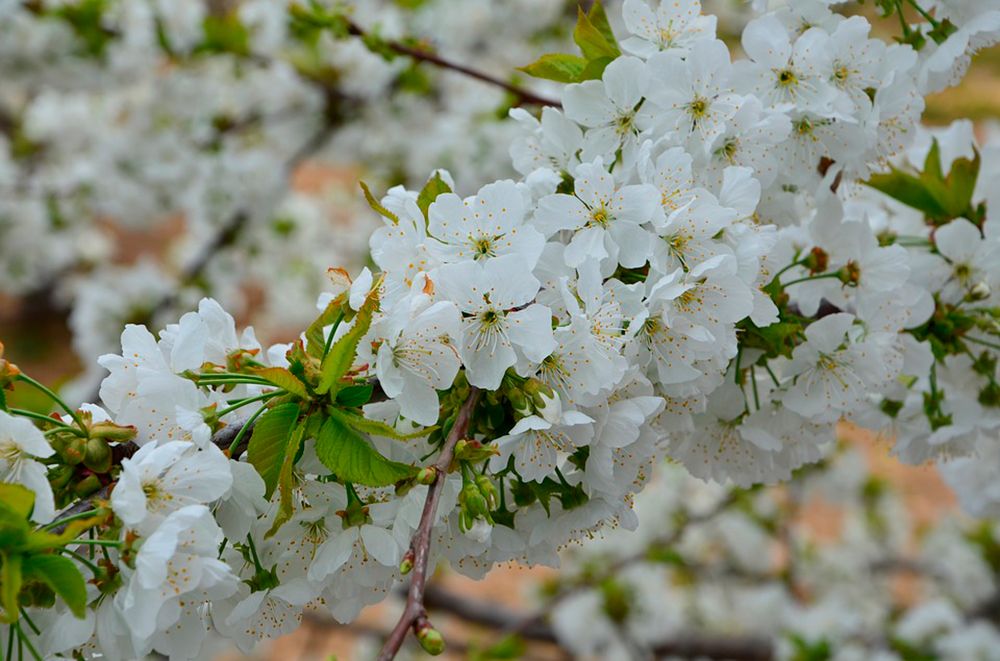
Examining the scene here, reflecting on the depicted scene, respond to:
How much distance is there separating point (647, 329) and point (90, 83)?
105 inches

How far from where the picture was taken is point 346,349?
2.60 ft

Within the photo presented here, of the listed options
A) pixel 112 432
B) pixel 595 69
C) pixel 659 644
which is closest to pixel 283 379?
pixel 112 432

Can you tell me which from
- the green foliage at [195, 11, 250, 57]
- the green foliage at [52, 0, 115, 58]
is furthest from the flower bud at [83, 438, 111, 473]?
the green foliage at [52, 0, 115, 58]

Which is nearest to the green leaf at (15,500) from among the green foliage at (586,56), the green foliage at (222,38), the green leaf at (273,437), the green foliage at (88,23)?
the green leaf at (273,437)

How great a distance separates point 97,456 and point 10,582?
0.13m

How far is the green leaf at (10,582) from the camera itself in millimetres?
700

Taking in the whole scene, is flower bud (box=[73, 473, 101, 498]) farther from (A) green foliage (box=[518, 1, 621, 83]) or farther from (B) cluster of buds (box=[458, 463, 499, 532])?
(A) green foliage (box=[518, 1, 621, 83])

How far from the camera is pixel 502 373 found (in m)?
0.81

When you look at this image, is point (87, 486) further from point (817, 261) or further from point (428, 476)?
point (817, 261)

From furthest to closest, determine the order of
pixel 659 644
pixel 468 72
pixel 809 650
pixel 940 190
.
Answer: pixel 659 644
pixel 809 650
pixel 468 72
pixel 940 190

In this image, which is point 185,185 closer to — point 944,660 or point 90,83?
point 90,83

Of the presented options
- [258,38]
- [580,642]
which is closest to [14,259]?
[258,38]

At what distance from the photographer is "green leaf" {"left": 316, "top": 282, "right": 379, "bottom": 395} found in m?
0.79

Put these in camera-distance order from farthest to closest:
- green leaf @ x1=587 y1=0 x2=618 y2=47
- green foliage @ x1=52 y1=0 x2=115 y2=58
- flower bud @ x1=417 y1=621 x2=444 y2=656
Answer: green foliage @ x1=52 y1=0 x2=115 y2=58
green leaf @ x1=587 y1=0 x2=618 y2=47
flower bud @ x1=417 y1=621 x2=444 y2=656
